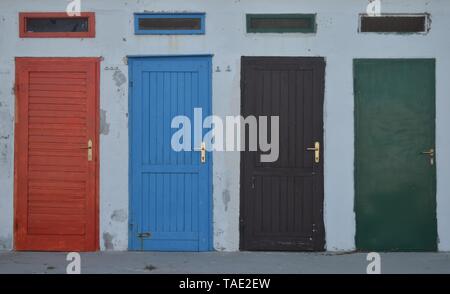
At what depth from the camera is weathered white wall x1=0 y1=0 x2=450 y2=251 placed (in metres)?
8.98

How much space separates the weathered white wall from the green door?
11cm

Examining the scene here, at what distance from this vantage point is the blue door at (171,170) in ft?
29.5

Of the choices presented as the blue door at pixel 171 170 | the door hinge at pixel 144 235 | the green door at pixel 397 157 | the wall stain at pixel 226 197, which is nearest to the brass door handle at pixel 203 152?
the blue door at pixel 171 170

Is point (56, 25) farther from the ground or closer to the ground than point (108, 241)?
farther from the ground

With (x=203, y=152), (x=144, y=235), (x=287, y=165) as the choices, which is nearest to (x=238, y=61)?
(x=203, y=152)

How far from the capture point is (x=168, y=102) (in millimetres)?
8992

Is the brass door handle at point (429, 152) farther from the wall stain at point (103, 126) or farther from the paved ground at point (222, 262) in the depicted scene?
the wall stain at point (103, 126)

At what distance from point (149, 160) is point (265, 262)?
1945mm

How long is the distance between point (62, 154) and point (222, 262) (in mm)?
2461

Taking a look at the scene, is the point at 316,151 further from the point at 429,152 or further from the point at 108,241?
the point at 108,241

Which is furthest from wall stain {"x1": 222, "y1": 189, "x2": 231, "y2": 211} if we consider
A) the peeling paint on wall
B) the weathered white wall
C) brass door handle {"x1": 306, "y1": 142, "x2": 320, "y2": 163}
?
the peeling paint on wall

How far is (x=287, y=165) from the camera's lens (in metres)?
9.00

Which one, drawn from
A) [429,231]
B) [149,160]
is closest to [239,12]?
[149,160]

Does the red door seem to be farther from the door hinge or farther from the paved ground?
the door hinge
